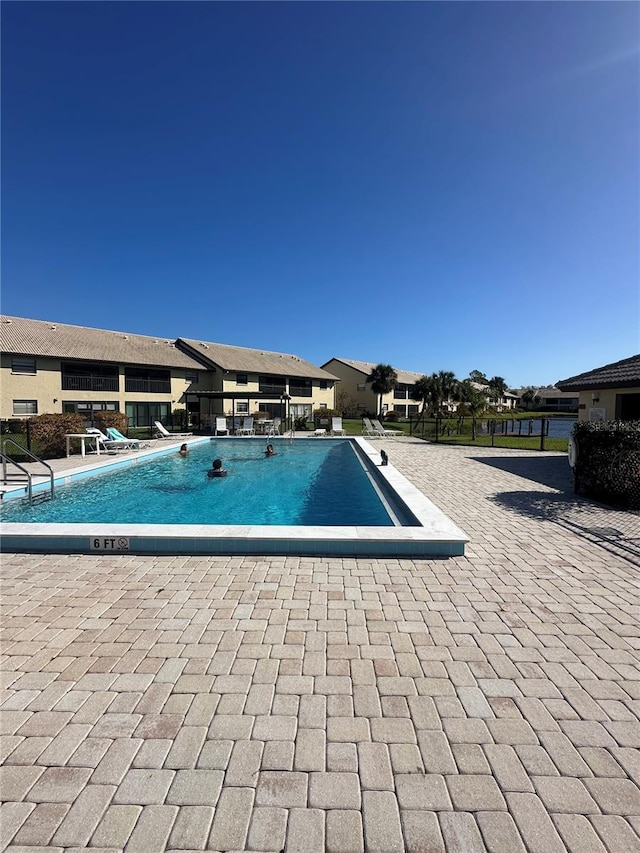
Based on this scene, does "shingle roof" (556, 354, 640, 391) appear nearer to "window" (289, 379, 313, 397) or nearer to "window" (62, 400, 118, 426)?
"window" (62, 400, 118, 426)

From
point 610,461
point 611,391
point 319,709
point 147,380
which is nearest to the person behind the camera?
point 319,709

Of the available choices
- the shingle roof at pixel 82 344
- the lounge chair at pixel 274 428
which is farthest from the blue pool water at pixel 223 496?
the shingle roof at pixel 82 344

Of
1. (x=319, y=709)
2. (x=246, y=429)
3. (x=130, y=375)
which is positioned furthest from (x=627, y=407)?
(x=130, y=375)

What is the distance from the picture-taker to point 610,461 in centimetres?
812

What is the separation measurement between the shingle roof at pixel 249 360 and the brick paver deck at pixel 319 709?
111 feet

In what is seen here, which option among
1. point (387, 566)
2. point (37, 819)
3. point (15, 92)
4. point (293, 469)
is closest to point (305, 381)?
point (293, 469)

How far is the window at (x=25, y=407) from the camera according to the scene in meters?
25.6

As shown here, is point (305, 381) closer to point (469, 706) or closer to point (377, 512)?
point (377, 512)


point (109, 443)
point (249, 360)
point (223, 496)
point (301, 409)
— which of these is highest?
point (249, 360)

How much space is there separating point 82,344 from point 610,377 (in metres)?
32.1

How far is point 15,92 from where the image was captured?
9953 mm

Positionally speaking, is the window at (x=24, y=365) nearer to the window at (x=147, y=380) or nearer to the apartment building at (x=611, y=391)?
the window at (x=147, y=380)

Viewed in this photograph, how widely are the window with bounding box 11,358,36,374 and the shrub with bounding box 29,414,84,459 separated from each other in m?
13.4

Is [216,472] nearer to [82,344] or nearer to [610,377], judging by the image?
[610,377]
